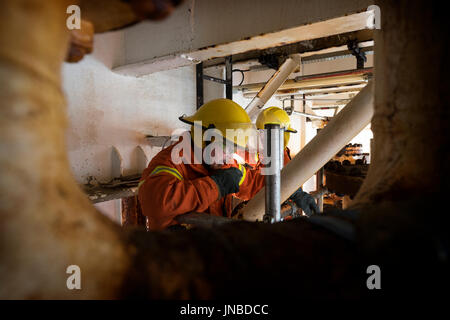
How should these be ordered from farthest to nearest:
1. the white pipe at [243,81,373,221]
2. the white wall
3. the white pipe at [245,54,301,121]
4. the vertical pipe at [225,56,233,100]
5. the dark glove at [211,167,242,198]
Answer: the vertical pipe at [225,56,233,100], the white pipe at [245,54,301,121], the white wall, the dark glove at [211,167,242,198], the white pipe at [243,81,373,221]

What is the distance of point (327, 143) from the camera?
1.45 metres

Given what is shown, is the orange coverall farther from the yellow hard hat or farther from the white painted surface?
the white painted surface

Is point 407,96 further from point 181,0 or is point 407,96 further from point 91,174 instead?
point 91,174

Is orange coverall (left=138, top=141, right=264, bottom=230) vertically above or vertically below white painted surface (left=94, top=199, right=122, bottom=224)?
above

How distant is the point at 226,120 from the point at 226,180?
0.47 meters

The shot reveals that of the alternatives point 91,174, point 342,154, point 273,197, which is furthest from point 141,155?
point 342,154

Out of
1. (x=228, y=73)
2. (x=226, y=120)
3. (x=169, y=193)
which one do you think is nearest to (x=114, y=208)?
(x=169, y=193)

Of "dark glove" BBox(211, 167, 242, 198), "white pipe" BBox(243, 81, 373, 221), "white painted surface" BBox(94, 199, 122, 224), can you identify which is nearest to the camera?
"white pipe" BBox(243, 81, 373, 221)

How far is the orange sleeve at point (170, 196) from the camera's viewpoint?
1.96m

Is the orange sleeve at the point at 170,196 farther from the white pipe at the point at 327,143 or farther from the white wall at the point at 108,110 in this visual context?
the white wall at the point at 108,110

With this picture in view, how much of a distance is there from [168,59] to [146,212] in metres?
1.56

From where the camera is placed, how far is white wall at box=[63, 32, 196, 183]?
316cm

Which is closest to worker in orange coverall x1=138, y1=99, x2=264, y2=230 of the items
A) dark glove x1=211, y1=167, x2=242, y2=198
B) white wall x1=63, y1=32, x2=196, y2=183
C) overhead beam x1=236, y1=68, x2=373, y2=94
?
dark glove x1=211, y1=167, x2=242, y2=198

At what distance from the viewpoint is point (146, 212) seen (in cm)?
209
